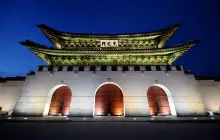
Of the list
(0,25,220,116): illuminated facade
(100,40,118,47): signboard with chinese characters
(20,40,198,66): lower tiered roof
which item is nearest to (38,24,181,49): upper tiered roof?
(100,40,118,47): signboard with chinese characters

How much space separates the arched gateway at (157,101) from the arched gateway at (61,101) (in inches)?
299

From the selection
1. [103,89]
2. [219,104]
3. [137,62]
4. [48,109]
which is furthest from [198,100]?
[48,109]

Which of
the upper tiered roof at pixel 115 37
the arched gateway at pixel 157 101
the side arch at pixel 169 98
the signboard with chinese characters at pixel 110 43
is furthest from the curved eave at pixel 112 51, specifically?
the arched gateway at pixel 157 101

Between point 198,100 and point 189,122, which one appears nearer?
point 189,122

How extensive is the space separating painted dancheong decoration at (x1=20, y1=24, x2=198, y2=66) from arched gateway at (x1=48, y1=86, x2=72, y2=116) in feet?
11.8

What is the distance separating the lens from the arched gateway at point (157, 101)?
938cm

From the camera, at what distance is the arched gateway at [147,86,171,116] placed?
30.8ft

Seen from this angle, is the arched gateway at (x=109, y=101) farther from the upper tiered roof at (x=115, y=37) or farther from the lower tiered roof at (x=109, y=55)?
the upper tiered roof at (x=115, y=37)

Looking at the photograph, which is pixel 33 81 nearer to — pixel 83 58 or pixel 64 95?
pixel 64 95

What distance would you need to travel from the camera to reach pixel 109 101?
9664 millimetres

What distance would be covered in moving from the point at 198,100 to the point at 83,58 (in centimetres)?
1185

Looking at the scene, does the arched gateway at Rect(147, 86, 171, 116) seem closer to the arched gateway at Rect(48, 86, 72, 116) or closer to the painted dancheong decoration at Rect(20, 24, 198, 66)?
the painted dancheong decoration at Rect(20, 24, 198, 66)

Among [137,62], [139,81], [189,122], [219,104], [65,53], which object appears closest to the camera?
[189,122]

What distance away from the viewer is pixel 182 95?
910cm
